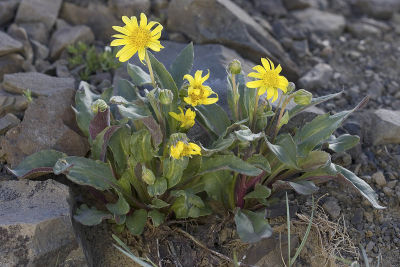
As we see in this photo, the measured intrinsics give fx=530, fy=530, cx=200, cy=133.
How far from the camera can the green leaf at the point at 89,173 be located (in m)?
2.92

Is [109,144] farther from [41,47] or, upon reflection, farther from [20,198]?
[41,47]

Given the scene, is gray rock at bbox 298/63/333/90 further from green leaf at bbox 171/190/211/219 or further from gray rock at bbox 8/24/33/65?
gray rock at bbox 8/24/33/65

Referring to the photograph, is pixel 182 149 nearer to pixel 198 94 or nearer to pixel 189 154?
pixel 189 154

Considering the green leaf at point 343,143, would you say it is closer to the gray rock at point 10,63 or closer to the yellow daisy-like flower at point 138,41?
the yellow daisy-like flower at point 138,41

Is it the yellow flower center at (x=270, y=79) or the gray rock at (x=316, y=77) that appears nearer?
the yellow flower center at (x=270, y=79)

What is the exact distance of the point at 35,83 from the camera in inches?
147

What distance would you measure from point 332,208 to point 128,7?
8.08 feet

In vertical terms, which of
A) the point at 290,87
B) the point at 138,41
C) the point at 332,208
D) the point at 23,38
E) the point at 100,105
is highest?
the point at 138,41

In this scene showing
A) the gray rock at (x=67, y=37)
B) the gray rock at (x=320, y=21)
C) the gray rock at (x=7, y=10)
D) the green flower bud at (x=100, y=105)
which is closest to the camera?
the green flower bud at (x=100, y=105)

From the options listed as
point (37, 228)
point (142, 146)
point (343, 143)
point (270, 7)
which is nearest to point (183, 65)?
point (142, 146)

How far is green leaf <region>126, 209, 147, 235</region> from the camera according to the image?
297 cm

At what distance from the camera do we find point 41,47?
4250mm

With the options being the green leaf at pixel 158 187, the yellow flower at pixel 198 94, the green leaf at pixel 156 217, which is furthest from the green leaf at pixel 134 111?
the green leaf at pixel 156 217

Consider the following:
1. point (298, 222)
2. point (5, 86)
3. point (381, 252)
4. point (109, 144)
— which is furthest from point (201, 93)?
point (5, 86)
